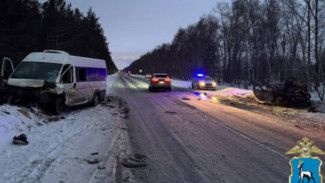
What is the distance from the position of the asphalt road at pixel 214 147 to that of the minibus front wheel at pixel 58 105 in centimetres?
284

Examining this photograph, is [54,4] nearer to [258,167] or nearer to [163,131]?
[163,131]

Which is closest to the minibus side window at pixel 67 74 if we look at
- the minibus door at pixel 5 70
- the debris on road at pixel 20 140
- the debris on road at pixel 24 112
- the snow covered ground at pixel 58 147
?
the snow covered ground at pixel 58 147

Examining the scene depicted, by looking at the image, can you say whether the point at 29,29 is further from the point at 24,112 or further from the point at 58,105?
the point at 24,112

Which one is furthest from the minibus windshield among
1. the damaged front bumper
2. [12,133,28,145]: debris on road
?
[12,133,28,145]: debris on road

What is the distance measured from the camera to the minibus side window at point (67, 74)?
13.6 metres

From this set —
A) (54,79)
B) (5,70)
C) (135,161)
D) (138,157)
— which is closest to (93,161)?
(135,161)

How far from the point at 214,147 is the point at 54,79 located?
7.89 metres

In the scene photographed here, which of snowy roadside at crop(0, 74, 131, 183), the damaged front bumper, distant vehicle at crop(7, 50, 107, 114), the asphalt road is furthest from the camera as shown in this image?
distant vehicle at crop(7, 50, 107, 114)

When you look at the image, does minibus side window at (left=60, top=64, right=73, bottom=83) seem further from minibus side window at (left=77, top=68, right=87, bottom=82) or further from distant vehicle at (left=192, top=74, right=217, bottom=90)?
distant vehicle at (left=192, top=74, right=217, bottom=90)

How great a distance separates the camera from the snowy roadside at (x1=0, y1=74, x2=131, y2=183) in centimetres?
557

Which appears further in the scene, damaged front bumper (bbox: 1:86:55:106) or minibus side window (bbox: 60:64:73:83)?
minibus side window (bbox: 60:64:73:83)

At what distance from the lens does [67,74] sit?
13.9m

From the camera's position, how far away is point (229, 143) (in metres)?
8.33

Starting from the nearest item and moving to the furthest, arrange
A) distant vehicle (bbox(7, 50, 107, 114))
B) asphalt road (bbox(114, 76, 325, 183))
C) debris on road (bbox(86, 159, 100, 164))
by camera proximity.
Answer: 1. asphalt road (bbox(114, 76, 325, 183))
2. debris on road (bbox(86, 159, 100, 164))
3. distant vehicle (bbox(7, 50, 107, 114))
